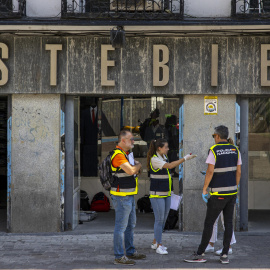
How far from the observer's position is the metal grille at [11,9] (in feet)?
32.9

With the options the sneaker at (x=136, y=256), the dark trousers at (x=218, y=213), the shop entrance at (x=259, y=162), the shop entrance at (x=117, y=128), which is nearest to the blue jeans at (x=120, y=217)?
the sneaker at (x=136, y=256)

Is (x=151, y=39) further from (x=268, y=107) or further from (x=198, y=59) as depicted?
(x=268, y=107)

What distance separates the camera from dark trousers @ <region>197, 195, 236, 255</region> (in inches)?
309

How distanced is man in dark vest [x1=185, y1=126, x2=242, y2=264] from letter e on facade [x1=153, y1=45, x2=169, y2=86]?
2.40 m

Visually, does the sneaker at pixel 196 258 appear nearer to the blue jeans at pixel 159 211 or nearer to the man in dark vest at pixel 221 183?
the man in dark vest at pixel 221 183

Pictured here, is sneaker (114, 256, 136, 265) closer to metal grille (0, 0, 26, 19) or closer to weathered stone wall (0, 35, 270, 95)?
weathered stone wall (0, 35, 270, 95)

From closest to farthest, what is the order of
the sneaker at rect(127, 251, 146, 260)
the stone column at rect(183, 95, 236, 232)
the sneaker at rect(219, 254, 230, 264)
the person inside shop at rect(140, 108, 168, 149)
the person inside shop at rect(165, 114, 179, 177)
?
the sneaker at rect(219, 254, 230, 264), the sneaker at rect(127, 251, 146, 260), the stone column at rect(183, 95, 236, 232), the person inside shop at rect(165, 114, 179, 177), the person inside shop at rect(140, 108, 168, 149)

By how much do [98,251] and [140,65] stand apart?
3483 millimetres

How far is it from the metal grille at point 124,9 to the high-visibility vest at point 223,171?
3.15 m

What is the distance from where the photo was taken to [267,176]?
1273 cm

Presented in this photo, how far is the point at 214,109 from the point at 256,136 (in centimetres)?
284

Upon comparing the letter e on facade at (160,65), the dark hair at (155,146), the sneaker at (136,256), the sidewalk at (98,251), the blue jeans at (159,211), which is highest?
the letter e on facade at (160,65)

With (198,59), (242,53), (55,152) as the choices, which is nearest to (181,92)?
(198,59)

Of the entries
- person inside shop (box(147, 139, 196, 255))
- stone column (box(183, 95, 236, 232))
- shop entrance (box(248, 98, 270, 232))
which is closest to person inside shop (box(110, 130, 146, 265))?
person inside shop (box(147, 139, 196, 255))
